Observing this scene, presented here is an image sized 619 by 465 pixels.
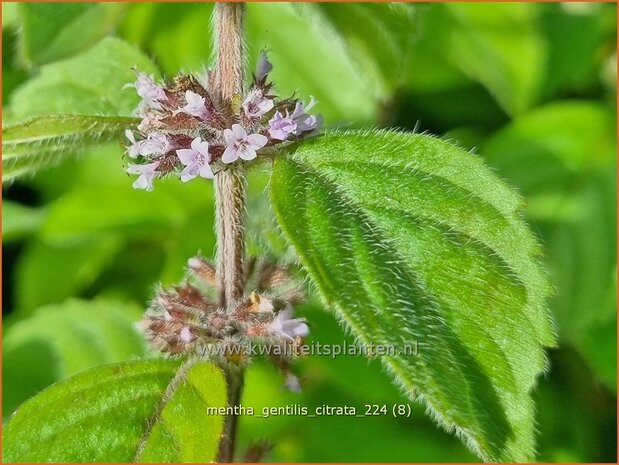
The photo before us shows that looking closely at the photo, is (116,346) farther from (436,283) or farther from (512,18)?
(512,18)

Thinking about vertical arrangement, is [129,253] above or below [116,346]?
above

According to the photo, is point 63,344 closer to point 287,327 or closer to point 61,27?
point 61,27

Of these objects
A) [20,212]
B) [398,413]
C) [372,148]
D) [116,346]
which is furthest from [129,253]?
[372,148]

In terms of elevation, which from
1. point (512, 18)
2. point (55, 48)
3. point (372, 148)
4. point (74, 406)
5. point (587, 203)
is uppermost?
point (512, 18)

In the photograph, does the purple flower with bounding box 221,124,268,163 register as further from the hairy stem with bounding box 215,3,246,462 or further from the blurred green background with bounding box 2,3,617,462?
the blurred green background with bounding box 2,3,617,462

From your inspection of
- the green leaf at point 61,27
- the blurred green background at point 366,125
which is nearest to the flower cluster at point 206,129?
the green leaf at point 61,27

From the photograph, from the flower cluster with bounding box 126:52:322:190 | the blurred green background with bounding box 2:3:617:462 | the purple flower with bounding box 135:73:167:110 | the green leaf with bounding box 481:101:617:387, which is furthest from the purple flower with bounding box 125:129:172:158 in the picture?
the green leaf with bounding box 481:101:617:387
